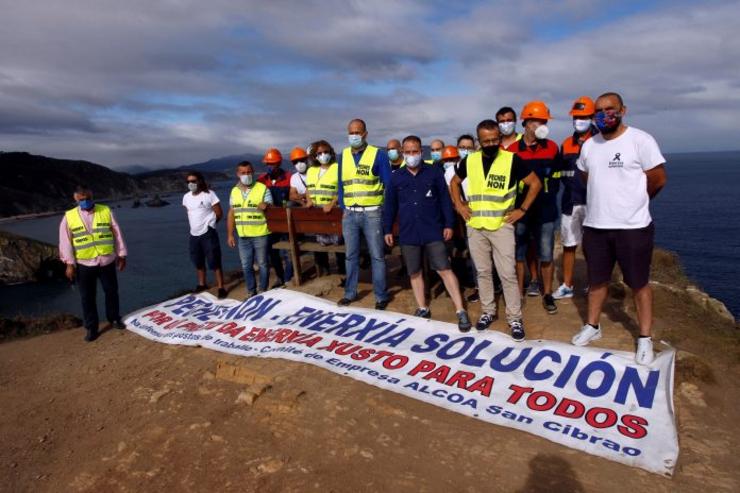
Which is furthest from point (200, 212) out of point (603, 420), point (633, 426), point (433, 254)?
point (633, 426)

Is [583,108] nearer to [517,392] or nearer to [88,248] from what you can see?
[517,392]

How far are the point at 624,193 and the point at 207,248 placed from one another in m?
6.51

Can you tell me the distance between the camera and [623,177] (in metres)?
4.19

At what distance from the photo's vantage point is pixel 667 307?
614cm

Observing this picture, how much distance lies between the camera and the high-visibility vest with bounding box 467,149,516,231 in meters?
4.98

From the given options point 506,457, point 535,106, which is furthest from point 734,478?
→ point 535,106

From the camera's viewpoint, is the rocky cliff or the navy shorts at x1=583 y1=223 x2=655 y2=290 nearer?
the navy shorts at x1=583 y1=223 x2=655 y2=290

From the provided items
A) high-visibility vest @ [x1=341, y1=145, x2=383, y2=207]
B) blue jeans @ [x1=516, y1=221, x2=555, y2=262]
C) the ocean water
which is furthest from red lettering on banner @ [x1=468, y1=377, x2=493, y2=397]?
the ocean water

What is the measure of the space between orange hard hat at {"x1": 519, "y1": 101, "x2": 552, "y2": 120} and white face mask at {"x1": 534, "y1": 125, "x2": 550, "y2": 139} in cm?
12

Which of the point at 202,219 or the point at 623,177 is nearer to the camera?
the point at 623,177

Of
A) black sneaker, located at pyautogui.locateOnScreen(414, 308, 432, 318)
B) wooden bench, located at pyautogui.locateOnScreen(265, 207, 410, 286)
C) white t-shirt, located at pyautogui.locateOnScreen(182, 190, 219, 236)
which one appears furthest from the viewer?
white t-shirt, located at pyautogui.locateOnScreen(182, 190, 219, 236)

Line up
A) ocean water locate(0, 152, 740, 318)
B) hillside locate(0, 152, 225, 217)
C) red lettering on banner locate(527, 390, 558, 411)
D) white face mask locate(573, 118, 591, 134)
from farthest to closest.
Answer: hillside locate(0, 152, 225, 217)
ocean water locate(0, 152, 740, 318)
white face mask locate(573, 118, 591, 134)
red lettering on banner locate(527, 390, 558, 411)

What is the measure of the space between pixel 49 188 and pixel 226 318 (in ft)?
418

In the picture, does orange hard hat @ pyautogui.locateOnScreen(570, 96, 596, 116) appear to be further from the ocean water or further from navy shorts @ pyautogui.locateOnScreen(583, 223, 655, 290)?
the ocean water
